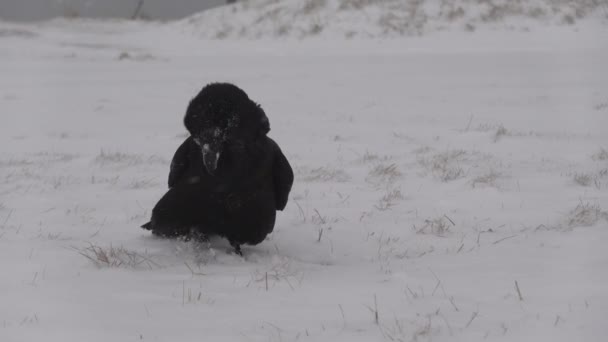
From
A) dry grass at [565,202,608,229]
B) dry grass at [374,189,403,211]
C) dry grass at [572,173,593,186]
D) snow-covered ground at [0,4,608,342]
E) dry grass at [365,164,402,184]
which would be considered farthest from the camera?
dry grass at [365,164,402,184]

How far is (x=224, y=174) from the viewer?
323 centimetres

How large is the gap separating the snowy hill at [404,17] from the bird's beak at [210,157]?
16.3 meters

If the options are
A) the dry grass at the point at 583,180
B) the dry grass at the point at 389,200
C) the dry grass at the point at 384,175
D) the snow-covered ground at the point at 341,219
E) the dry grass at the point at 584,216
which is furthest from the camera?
the dry grass at the point at 384,175

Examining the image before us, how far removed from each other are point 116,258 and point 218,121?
798 mm

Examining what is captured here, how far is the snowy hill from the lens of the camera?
18.8 metres

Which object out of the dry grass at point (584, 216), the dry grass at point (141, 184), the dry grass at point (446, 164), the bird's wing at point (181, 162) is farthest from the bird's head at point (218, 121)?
the dry grass at point (446, 164)

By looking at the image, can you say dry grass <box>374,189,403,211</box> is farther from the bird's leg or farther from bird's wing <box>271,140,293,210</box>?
the bird's leg

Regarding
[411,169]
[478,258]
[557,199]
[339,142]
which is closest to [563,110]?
[339,142]

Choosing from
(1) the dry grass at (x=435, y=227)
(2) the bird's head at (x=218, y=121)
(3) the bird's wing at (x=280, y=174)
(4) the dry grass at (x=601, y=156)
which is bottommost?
(4) the dry grass at (x=601, y=156)

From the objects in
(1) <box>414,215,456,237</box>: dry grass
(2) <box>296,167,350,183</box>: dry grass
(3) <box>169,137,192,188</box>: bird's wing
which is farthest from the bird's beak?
(2) <box>296,167,350,183</box>: dry grass

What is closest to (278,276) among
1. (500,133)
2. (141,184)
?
(141,184)

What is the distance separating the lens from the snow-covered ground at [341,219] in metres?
2.42

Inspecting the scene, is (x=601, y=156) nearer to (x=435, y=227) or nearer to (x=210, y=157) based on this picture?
(x=435, y=227)

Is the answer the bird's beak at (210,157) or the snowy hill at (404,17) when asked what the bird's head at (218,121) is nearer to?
the bird's beak at (210,157)
